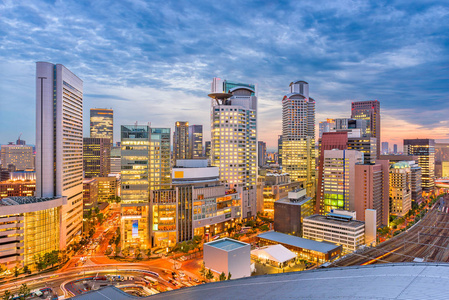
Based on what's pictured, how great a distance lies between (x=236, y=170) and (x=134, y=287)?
73826mm

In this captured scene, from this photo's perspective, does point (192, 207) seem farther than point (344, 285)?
Yes

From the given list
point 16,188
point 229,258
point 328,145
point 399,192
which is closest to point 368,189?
point 328,145

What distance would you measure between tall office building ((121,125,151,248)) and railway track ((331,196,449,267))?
56.4 meters

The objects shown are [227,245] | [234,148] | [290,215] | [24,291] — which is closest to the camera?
[24,291]

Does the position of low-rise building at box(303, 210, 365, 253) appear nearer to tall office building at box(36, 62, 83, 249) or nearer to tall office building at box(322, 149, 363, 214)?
tall office building at box(322, 149, 363, 214)

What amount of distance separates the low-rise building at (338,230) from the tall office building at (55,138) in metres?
75.3

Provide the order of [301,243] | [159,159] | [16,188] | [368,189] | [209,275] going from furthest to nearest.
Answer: [16,188] → [368,189] → [159,159] → [301,243] → [209,275]

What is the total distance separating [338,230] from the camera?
92.7 meters

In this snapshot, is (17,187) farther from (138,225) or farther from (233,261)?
(233,261)

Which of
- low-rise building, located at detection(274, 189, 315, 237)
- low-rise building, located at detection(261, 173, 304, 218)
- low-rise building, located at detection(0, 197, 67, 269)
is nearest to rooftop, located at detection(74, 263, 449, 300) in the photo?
low-rise building, located at detection(0, 197, 67, 269)

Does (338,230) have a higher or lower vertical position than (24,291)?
higher

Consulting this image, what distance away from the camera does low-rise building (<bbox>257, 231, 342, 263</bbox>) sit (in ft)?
266

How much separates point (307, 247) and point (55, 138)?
260 feet

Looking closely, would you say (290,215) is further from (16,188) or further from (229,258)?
(16,188)
